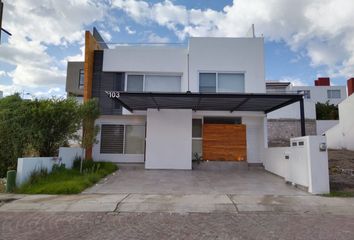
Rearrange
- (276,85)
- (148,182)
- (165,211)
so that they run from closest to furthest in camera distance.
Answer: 1. (165,211)
2. (148,182)
3. (276,85)

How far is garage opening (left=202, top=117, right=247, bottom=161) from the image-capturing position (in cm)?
1465

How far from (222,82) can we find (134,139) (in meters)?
5.65

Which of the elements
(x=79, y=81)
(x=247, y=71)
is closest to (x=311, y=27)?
(x=247, y=71)

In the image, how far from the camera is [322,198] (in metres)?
7.98

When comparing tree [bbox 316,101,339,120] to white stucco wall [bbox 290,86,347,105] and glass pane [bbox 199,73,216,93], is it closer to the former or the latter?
white stucco wall [bbox 290,86,347,105]

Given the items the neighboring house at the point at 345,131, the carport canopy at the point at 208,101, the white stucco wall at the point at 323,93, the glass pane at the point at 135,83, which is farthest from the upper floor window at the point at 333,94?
the glass pane at the point at 135,83

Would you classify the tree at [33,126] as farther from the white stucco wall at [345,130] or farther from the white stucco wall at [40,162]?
the white stucco wall at [345,130]

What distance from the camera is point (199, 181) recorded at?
10.9 m

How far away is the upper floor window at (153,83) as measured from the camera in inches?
604

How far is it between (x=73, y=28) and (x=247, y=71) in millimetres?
9129

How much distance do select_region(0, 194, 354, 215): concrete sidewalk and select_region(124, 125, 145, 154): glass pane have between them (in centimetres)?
683

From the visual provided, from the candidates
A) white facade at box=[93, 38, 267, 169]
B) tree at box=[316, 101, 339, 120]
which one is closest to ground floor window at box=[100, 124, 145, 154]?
white facade at box=[93, 38, 267, 169]

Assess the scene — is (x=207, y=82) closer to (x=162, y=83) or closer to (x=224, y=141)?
(x=162, y=83)

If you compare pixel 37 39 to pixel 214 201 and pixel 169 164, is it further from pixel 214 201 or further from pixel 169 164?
pixel 214 201
